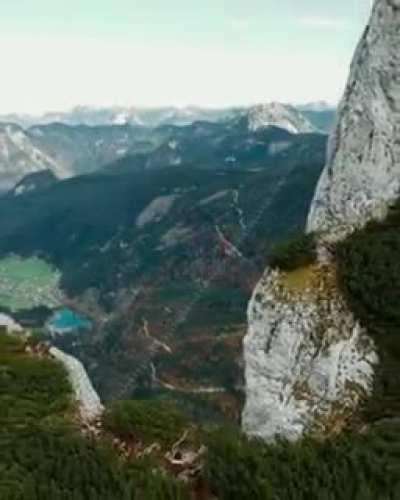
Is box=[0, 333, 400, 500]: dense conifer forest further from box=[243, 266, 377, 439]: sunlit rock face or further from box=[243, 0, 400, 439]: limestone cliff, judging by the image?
box=[243, 0, 400, 439]: limestone cliff

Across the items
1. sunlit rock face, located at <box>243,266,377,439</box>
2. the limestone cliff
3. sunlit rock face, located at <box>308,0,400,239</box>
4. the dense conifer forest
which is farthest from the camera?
sunlit rock face, located at <box>308,0,400,239</box>

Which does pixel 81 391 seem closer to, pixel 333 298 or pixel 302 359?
pixel 302 359

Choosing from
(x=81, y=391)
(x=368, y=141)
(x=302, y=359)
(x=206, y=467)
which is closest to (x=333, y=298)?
(x=302, y=359)

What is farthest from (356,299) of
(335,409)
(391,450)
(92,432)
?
(92,432)

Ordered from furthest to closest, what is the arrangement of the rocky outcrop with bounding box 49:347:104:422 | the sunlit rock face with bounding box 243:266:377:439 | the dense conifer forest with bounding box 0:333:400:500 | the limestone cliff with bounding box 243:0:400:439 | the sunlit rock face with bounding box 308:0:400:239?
1. the sunlit rock face with bounding box 308:0:400:239
2. the rocky outcrop with bounding box 49:347:104:422
3. the limestone cliff with bounding box 243:0:400:439
4. the sunlit rock face with bounding box 243:266:377:439
5. the dense conifer forest with bounding box 0:333:400:500

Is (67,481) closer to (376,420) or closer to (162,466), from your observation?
(162,466)

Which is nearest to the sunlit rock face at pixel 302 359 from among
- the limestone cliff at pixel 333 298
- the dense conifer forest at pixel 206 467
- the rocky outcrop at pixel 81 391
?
the limestone cliff at pixel 333 298

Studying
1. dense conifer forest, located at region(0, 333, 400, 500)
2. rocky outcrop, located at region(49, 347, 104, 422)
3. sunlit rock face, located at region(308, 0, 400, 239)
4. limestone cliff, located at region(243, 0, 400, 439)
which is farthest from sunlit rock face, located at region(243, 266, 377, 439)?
rocky outcrop, located at region(49, 347, 104, 422)
